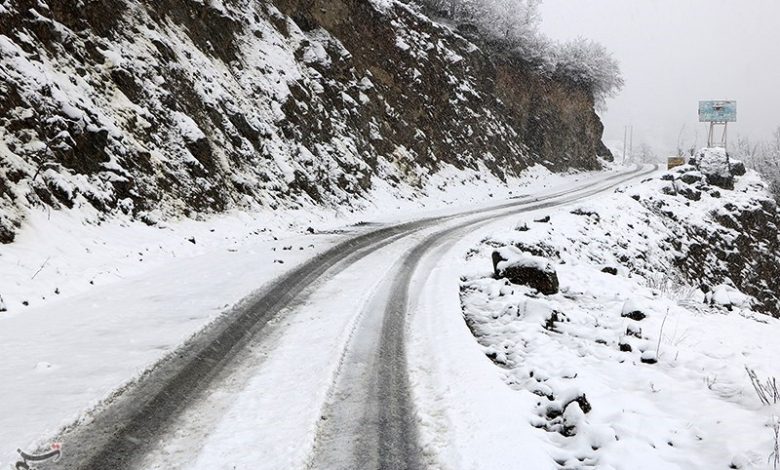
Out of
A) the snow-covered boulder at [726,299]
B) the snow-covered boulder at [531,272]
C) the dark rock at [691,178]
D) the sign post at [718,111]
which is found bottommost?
the snow-covered boulder at [726,299]

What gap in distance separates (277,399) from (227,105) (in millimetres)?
15878

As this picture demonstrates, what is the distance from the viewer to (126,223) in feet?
39.9

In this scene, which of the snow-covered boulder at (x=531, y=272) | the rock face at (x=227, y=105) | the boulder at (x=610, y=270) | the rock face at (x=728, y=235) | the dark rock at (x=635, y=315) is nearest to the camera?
the dark rock at (x=635, y=315)

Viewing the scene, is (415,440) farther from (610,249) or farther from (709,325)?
(610,249)

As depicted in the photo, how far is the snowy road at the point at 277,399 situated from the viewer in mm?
4102

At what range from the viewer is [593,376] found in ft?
20.8

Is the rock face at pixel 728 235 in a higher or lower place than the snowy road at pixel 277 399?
higher

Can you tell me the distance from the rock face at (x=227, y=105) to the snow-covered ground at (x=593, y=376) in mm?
8839

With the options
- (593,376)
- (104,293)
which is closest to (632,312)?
(593,376)

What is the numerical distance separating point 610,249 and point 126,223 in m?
16.5

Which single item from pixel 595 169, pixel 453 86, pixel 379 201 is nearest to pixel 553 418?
pixel 379 201

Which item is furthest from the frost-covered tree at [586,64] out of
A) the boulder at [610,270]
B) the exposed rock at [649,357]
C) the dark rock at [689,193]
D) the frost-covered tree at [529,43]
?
the exposed rock at [649,357]

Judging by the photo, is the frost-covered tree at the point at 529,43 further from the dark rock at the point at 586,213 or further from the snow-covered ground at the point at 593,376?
the snow-covered ground at the point at 593,376

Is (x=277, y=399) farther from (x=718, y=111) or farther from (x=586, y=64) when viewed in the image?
(x=718, y=111)
